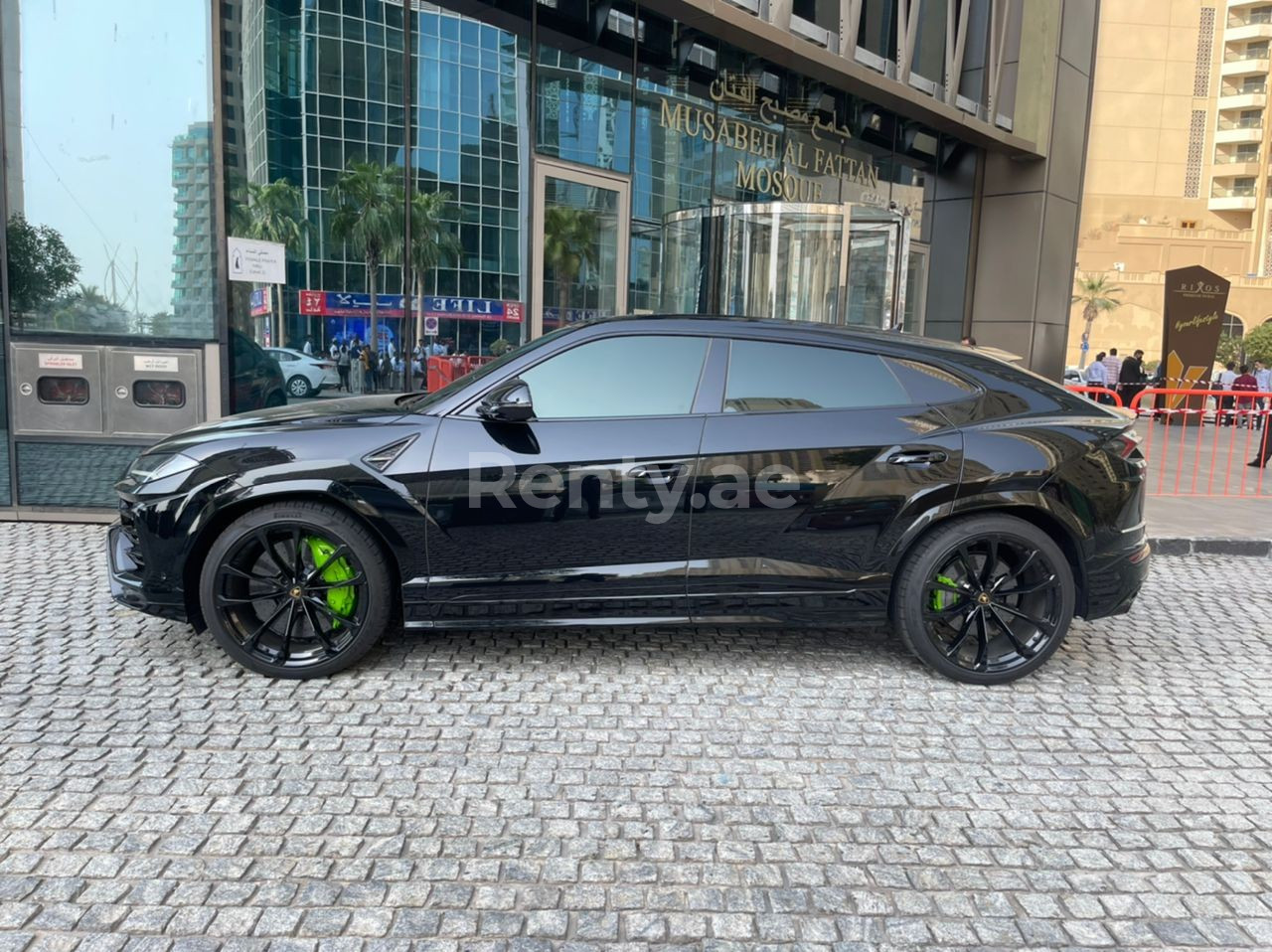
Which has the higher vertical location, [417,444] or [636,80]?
[636,80]

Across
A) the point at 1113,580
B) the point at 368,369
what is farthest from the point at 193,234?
the point at 1113,580

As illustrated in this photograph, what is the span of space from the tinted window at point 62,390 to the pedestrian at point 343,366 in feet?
6.81

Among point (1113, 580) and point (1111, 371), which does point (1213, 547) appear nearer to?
point (1113, 580)

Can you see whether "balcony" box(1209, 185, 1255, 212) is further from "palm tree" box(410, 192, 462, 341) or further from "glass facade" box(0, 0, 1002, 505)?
"palm tree" box(410, 192, 462, 341)

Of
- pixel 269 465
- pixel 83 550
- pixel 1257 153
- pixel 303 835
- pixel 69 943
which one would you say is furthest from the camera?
pixel 1257 153

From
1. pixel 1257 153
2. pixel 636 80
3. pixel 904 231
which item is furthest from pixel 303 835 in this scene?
pixel 1257 153

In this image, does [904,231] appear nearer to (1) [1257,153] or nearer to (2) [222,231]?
(2) [222,231]

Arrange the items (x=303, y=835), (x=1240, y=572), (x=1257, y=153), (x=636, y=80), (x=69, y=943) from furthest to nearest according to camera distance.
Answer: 1. (x=1257, y=153)
2. (x=636, y=80)
3. (x=1240, y=572)
4. (x=303, y=835)
5. (x=69, y=943)

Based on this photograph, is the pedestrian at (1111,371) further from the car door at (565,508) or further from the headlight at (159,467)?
the headlight at (159,467)

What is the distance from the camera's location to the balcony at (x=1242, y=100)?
7775 centimetres

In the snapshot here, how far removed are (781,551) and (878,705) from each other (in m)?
0.81

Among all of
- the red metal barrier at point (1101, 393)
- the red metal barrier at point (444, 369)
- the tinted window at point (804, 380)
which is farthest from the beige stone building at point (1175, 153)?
the tinted window at point (804, 380)

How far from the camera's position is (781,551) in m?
4.06

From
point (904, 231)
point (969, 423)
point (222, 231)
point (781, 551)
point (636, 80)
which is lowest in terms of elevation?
point (781, 551)
